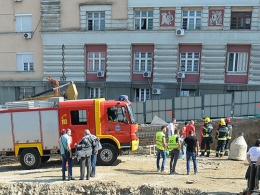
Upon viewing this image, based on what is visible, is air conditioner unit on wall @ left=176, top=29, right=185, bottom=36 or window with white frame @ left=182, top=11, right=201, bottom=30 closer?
air conditioner unit on wall @ left=176, top=29, right=185, bottom=36

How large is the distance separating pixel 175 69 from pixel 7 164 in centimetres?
1262

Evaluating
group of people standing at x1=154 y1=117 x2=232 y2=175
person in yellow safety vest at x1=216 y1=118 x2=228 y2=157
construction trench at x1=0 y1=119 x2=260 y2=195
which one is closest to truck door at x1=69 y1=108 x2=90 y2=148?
construction trench at x1=0 y1=119 x2=260 y2=195

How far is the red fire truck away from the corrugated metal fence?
18.6 feet

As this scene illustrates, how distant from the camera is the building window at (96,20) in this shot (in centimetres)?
2250

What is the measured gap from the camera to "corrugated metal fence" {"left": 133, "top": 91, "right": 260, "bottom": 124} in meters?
17.9

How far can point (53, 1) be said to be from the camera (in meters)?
22.6

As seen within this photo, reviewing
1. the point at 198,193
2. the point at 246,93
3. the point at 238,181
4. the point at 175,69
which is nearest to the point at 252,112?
the point at 246,93

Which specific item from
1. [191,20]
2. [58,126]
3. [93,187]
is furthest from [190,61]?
[93,187]

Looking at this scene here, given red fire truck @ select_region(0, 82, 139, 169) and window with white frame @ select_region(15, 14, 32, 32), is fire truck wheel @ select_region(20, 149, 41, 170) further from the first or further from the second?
window with white frame @ select_region(15, 14, 32, 32)

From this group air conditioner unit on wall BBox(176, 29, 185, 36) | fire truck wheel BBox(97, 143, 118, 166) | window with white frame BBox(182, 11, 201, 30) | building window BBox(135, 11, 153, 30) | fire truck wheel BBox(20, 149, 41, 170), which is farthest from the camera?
building window BBox(135, 11, 153, 30)

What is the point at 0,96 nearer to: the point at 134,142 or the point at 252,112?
the point at 134,142

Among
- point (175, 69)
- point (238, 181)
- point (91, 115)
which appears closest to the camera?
point (238, 181)

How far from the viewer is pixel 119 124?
475 inches

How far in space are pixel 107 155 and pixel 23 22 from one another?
15.8 meters
